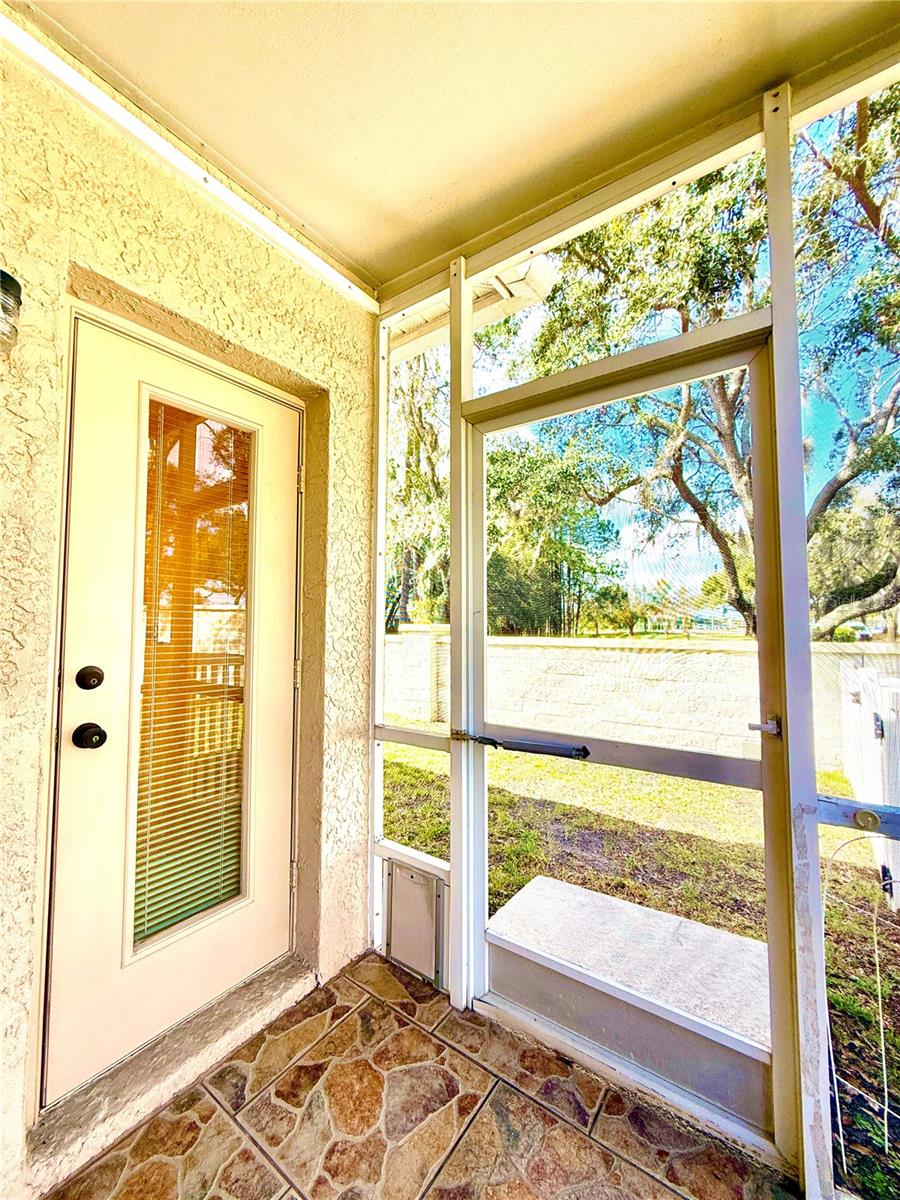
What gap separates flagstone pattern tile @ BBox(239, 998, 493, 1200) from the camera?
66.0 inches

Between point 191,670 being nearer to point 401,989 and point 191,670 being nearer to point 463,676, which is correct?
point 463,676

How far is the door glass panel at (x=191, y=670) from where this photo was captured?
7.04 ft

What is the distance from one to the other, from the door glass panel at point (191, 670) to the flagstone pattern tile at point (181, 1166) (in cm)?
69

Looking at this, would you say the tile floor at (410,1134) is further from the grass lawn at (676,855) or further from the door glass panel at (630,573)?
the door glass panel at (630,573)

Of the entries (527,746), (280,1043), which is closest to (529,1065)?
(280,1043)

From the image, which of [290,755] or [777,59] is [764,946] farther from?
[777,59]

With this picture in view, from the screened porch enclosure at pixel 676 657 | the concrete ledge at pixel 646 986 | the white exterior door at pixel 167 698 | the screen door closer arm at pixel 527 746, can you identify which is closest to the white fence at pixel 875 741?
the screened porch enclosure at pixel 676 657

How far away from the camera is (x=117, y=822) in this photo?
2.00 meters

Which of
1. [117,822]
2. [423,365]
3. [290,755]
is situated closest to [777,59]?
[423,365]

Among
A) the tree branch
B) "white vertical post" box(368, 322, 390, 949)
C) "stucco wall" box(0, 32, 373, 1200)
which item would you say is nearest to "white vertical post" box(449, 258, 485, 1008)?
"white vertical post" box(368, 322, 390, 949)

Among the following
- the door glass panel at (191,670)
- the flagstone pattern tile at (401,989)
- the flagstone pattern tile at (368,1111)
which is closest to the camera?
the flagstone pattern tile at (368,1111)

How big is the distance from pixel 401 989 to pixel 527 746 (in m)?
1.58

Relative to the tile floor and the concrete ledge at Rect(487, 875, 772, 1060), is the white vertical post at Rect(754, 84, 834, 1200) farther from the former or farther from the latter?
the tile floor

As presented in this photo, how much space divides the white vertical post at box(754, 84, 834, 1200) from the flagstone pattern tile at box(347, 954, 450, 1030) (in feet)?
4.83
